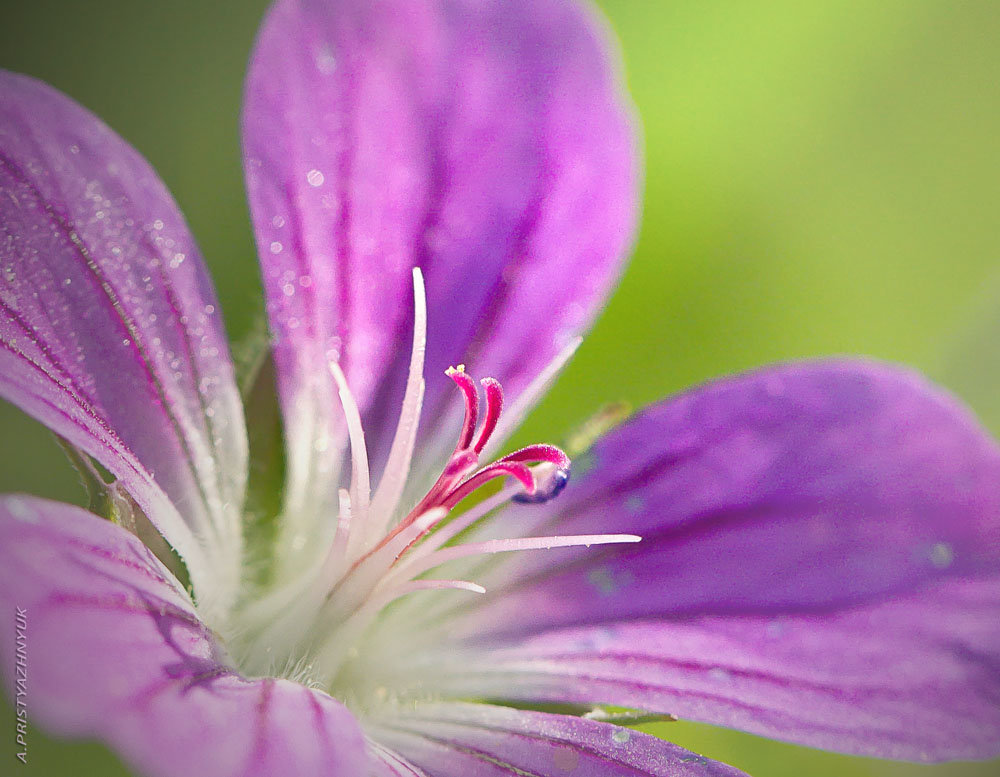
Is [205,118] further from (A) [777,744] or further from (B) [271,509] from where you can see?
(A) [777,744]

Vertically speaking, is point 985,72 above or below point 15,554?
above

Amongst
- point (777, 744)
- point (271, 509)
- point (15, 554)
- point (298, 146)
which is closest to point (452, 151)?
point (298, 146)

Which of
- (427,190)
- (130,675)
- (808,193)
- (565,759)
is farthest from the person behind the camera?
(808,193)

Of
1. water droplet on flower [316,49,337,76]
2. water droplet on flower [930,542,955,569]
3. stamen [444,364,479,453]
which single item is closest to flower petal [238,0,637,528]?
water droplet on flower [316,49,337,76]

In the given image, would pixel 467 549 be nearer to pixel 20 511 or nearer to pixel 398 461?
pixel 398 461

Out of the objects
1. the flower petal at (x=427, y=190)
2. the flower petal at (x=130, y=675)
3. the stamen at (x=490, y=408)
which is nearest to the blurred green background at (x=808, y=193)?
the flower petal at (x=427, y=190)

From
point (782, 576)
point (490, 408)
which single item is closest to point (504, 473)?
point (490, 408)
